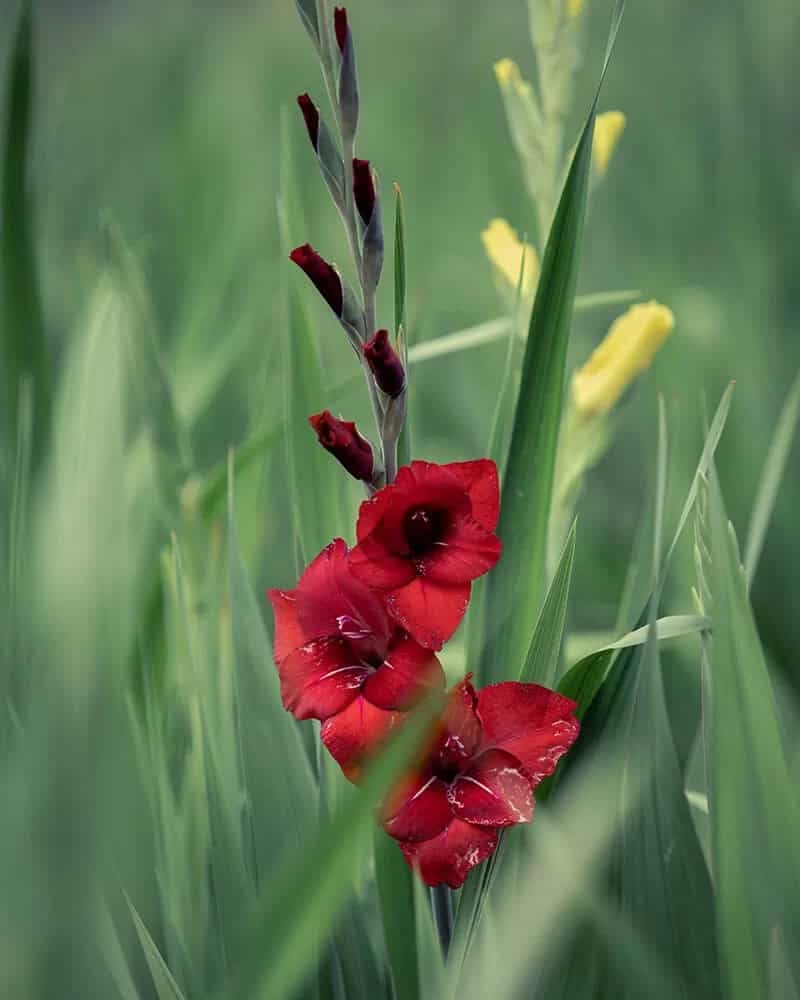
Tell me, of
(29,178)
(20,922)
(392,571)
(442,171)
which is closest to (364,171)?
(392,571)

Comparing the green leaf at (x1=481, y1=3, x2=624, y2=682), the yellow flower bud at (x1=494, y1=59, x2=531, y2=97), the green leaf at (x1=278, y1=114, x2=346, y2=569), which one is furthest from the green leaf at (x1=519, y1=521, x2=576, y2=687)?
the yellow flower bud at (x1=494, y1=59, x2=531, y2=97)

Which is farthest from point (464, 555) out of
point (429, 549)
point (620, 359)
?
point (620, 359)

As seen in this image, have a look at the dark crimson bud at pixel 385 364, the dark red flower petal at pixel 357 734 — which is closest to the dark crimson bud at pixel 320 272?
the dark crimson bud at pixel 385 364

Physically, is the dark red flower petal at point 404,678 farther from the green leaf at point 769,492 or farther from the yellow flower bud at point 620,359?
the yellow flower bud at point 620,359

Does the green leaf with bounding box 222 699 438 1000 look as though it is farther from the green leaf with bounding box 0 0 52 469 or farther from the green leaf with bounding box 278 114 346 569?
the green leaf with bounding box 0 0 52 469

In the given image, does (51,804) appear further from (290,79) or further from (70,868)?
(290,79)
